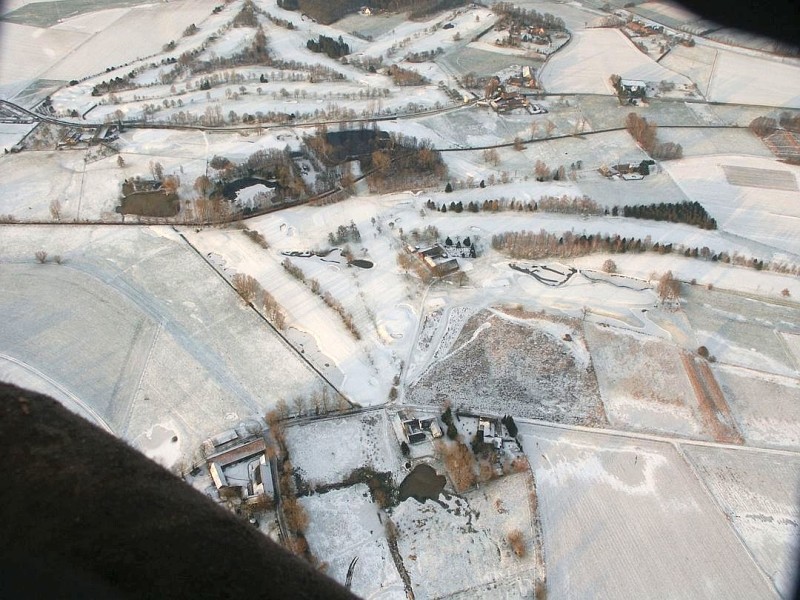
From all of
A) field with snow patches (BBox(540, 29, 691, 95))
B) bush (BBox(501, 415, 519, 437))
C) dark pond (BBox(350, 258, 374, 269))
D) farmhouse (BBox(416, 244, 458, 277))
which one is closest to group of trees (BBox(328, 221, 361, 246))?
dark pond (BBox(350, 258, 374, 269))

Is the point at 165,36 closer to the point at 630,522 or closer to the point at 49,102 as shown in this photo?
the point at 49,102

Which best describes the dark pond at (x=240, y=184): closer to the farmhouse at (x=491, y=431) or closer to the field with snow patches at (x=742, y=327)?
the farmhouse at (x=491, y=431)

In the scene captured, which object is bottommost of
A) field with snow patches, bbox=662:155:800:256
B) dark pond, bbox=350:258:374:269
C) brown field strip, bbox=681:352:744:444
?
field with snow patches, bbox=662:155:800:256

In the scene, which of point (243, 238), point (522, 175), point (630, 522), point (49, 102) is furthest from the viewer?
point (49, 102)

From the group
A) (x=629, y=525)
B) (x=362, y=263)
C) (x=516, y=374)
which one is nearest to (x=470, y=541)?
(x=629, y=525)

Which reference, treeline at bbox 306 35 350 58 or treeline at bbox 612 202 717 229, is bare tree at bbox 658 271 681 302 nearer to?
treeline at bbox 612 202 717 229

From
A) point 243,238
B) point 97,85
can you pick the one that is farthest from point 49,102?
point 243,238

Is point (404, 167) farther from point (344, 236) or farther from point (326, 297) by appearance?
point (326, 297)

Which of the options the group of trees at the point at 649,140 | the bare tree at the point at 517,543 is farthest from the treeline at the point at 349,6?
the bare tree at the point at 517,543
